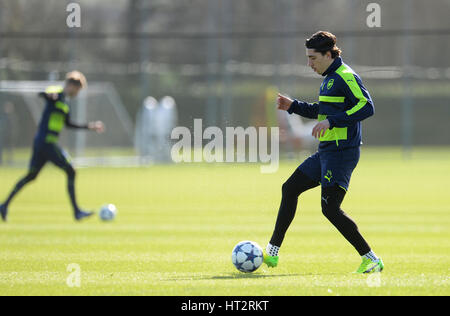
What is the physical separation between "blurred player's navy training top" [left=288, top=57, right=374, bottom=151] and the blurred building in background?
2389cm

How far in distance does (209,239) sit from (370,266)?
147 inches

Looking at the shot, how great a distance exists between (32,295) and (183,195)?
1251 centimetres

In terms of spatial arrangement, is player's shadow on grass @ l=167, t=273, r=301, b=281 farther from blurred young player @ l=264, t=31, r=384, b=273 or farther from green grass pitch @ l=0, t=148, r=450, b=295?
blurred young player @ l=264, t=31, r=384, b=273

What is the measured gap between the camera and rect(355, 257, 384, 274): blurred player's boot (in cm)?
829

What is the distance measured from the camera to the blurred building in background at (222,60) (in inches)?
1313

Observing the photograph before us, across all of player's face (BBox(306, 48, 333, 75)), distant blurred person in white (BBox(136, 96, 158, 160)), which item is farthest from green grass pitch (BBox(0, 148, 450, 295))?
distant blurred person in white (BBox(136, 96, 158, 160))

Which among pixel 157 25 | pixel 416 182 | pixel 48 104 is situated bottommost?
pixel 416 182

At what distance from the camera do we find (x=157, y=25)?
3700cm

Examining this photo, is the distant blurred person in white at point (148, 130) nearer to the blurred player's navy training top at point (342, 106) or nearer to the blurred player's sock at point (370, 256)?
the blurred player's navy training top at point (342, 106)

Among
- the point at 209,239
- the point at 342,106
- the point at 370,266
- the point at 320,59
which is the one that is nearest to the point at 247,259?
the point at 370,266

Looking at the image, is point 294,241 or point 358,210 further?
point 358,210
